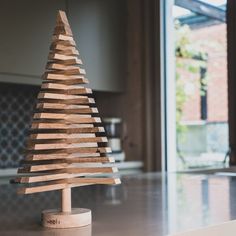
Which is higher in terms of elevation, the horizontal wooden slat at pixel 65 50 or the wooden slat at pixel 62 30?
the wooden slat at pixel 62 30

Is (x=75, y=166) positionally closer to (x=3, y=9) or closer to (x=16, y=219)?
(x=16, y=219)

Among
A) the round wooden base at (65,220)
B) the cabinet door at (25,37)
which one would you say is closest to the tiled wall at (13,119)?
the cabinet door at (25,37)

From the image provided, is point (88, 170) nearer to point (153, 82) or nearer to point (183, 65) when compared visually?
point (153, 82)

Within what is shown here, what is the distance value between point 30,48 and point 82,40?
410 mm

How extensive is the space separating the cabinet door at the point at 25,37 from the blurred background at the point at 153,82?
16 mm

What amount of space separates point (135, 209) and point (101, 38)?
2239mm

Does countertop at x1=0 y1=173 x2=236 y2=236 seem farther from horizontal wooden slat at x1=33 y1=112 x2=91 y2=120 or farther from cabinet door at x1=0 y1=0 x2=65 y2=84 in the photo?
cabinet door at x1=0 y1=0 x2=65 y2=84

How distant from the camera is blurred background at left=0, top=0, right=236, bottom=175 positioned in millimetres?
2797

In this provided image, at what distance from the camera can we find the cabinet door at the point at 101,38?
2871 millimetres

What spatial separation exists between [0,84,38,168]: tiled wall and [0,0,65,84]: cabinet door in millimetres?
218

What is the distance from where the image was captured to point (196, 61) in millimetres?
3061

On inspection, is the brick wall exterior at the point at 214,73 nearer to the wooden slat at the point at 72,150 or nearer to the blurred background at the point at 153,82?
the blurred background at the point at 153,82

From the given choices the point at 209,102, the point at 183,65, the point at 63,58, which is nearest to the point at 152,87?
the point at 183,65

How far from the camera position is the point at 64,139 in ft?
2.42
